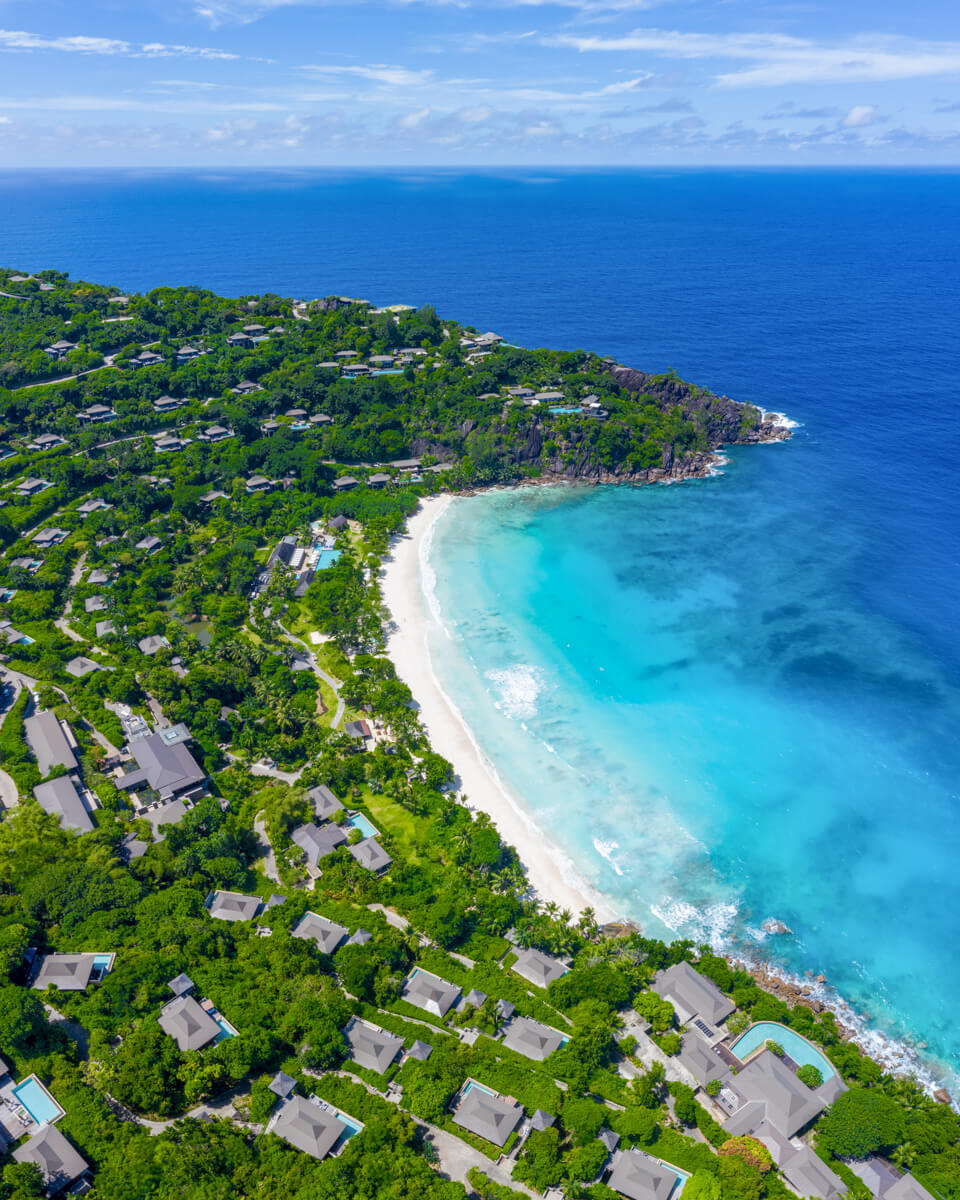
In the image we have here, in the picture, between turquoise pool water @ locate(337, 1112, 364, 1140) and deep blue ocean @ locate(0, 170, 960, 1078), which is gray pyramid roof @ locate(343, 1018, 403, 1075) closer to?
turquoise pool water @ locate(337, 1112, 364, 1140)

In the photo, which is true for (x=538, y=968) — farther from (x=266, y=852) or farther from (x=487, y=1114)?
(x=266, y=852)

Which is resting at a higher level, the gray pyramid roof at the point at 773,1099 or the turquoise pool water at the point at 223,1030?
the turquoise pool water at the point at 223,1030

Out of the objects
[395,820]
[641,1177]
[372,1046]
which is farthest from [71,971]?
[641,1177]

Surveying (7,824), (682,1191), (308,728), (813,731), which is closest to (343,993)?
(682,1191)

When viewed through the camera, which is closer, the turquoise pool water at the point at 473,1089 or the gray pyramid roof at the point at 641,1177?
the gray pyramid roof at the point at 641,1177

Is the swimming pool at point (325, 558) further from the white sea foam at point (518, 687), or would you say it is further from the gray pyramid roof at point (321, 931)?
the gray pyramid roof at point (321, 931)

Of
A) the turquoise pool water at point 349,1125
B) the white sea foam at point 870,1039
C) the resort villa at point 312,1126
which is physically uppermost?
the resort villa at point 312,1126

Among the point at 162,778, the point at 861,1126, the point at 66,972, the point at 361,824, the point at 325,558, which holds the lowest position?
the point at 861,1126

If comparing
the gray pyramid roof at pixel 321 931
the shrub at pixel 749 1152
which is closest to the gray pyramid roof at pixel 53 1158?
the gray pyramid roof at pixel 321 931
